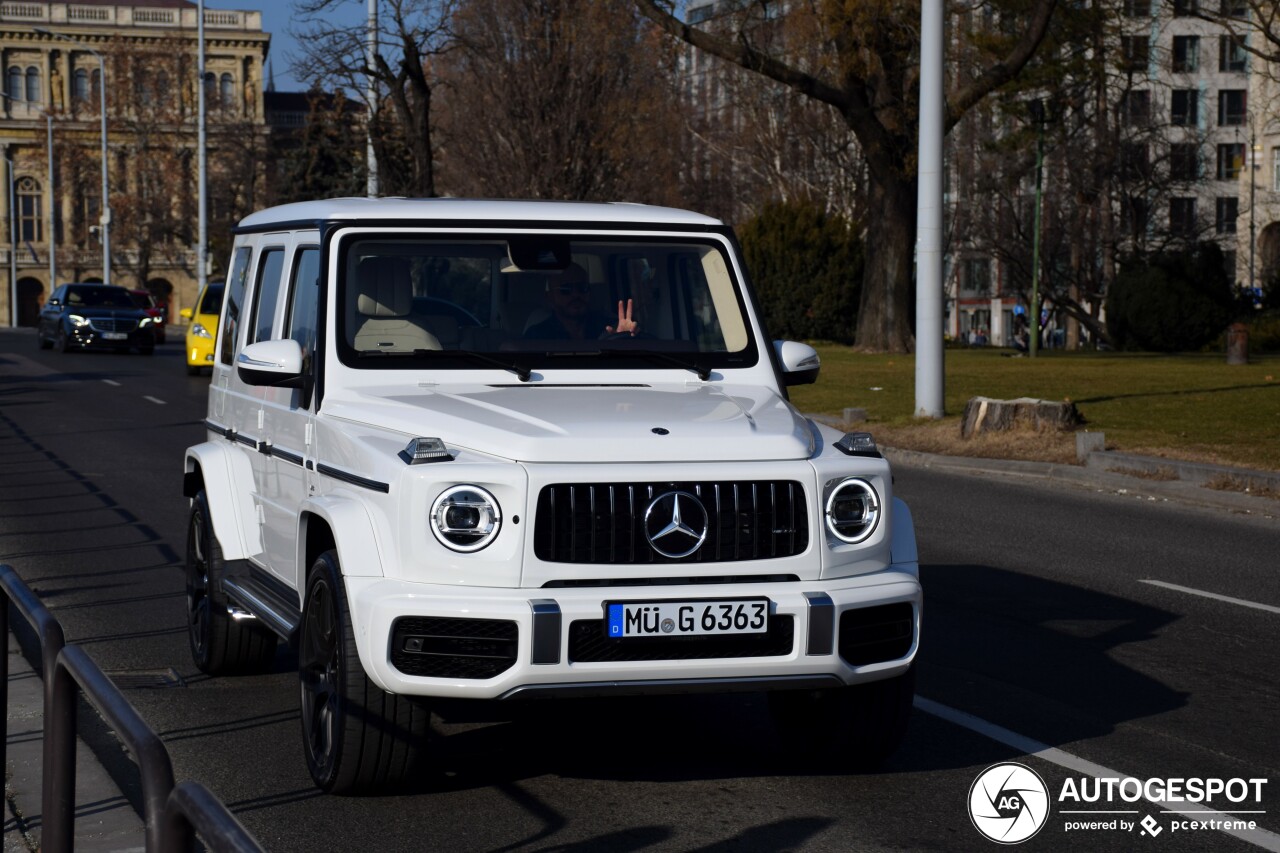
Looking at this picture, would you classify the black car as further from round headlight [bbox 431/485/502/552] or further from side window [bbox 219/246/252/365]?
round headlight [bbox 431/485/502/552]

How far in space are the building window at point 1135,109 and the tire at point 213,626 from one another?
5044 cm

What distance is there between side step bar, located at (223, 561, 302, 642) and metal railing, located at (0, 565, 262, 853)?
1.29 metres

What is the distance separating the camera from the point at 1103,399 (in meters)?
24.4

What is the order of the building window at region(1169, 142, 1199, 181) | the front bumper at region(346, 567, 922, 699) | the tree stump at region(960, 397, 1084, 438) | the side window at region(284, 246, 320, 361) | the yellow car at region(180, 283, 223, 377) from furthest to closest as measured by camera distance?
the building window at region(1169, 142, 1199, 181) < the yellow car at region(180, 283, 223, 377) < the tree stump at region(960, 397, 1084, 438) < the side window at region(284, 246, 320, 361) < the front bumper at region(346, 567, 922, 699)

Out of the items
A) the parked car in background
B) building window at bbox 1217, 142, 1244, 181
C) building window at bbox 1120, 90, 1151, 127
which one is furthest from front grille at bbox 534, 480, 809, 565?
building window at bbox 1217, 142, 1244, 181

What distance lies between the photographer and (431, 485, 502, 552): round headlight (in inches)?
216

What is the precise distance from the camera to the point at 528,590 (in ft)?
17.9

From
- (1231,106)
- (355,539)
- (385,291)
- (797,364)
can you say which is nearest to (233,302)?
(385,291)

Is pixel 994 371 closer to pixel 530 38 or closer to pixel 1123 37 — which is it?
pixel 1123 37

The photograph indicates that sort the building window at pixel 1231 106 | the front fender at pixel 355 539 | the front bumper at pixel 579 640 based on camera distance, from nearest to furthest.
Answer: the front bumper at pixel 579 640 → the front fender at pixel 355 539 → the building window at pixel 1231 106

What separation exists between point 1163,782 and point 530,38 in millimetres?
44553

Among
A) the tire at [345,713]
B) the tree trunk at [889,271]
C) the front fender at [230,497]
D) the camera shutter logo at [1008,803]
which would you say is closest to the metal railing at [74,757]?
the tire at [345,713]

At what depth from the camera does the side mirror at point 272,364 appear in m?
6.59

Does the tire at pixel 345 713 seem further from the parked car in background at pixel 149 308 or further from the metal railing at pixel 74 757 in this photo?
the parked car in background at pixel 149 308
